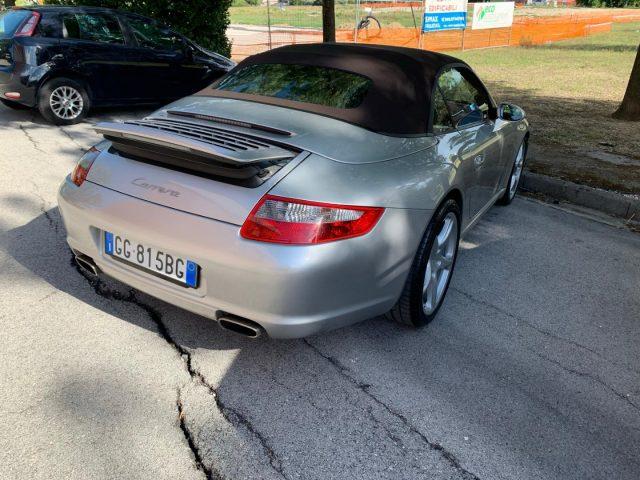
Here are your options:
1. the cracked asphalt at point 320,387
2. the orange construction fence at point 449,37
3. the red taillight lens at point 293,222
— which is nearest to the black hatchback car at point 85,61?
the cracked asphalt at point 320,387

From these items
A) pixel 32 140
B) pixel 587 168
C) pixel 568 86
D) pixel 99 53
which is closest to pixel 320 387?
pixel 587 168

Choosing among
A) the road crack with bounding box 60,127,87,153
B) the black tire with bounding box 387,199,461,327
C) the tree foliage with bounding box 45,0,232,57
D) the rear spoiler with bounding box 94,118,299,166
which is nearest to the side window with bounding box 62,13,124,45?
the road crack with bounding box 60,127,87,153

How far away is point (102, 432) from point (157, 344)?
2.11ft

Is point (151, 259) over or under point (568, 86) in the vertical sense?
over

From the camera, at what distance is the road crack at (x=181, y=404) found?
2092 millimetres

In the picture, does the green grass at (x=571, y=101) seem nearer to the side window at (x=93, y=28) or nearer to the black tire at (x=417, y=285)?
the black tire at (x=417, y=285)

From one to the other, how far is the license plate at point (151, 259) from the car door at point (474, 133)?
6.06 ft

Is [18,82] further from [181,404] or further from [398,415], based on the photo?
[398,415]

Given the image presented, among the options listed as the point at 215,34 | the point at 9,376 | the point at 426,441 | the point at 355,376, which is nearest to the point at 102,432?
the point at 9,376

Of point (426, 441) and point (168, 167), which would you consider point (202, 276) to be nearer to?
point (168, 167)

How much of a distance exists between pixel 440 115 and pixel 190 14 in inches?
391

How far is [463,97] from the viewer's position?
393 cm

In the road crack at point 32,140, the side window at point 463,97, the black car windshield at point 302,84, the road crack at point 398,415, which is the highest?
the black car windshield at point 302,84

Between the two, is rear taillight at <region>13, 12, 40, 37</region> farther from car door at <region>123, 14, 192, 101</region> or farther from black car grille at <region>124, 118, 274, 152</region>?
black car grille at <region>124, 118, 274, 152</region>
